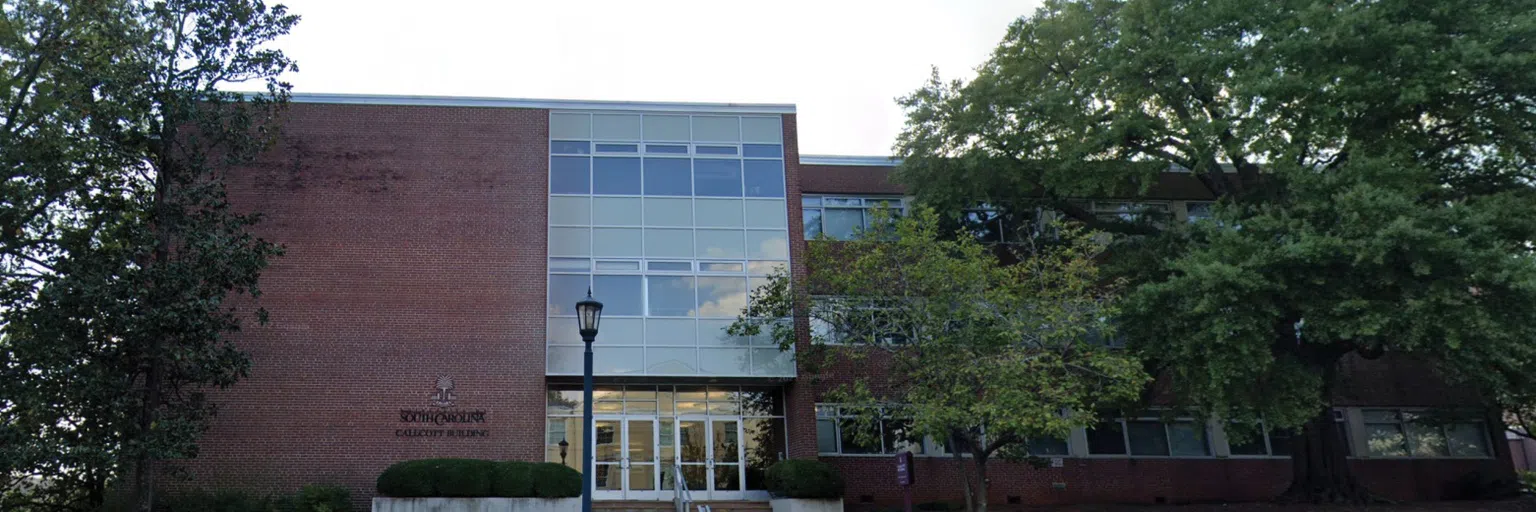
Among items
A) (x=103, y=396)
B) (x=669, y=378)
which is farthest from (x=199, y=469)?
(x=669, y=378)

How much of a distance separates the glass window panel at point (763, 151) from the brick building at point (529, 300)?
5 cm

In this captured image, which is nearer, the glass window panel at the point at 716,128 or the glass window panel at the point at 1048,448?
the glass window panel at the point at 716,128

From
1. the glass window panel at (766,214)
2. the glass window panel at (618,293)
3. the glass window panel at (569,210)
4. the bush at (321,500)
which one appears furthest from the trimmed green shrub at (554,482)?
the glass window panel at (766,214)

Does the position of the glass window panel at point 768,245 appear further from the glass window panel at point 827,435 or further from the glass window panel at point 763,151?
the glass window panel at point 827,435

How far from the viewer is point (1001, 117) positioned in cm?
2394

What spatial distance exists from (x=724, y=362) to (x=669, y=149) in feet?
16.3

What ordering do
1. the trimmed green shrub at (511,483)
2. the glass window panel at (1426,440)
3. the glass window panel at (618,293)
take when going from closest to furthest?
the trimmed green shrub at (511,483) → the glass window panel at (618,293) → the glass window panel at (1426,440)

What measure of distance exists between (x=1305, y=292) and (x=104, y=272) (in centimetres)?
1981

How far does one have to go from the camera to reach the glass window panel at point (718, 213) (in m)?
24.0

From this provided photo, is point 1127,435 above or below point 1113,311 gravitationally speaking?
below

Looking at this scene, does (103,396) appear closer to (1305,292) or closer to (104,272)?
(104,272)

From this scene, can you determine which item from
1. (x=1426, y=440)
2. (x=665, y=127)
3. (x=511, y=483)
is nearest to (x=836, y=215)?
(x=665, y=127)

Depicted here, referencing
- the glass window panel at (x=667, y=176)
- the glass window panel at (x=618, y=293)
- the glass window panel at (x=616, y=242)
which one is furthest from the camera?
the glass window panel at (x=667, y=176)

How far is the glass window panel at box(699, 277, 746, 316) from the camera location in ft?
76.2
